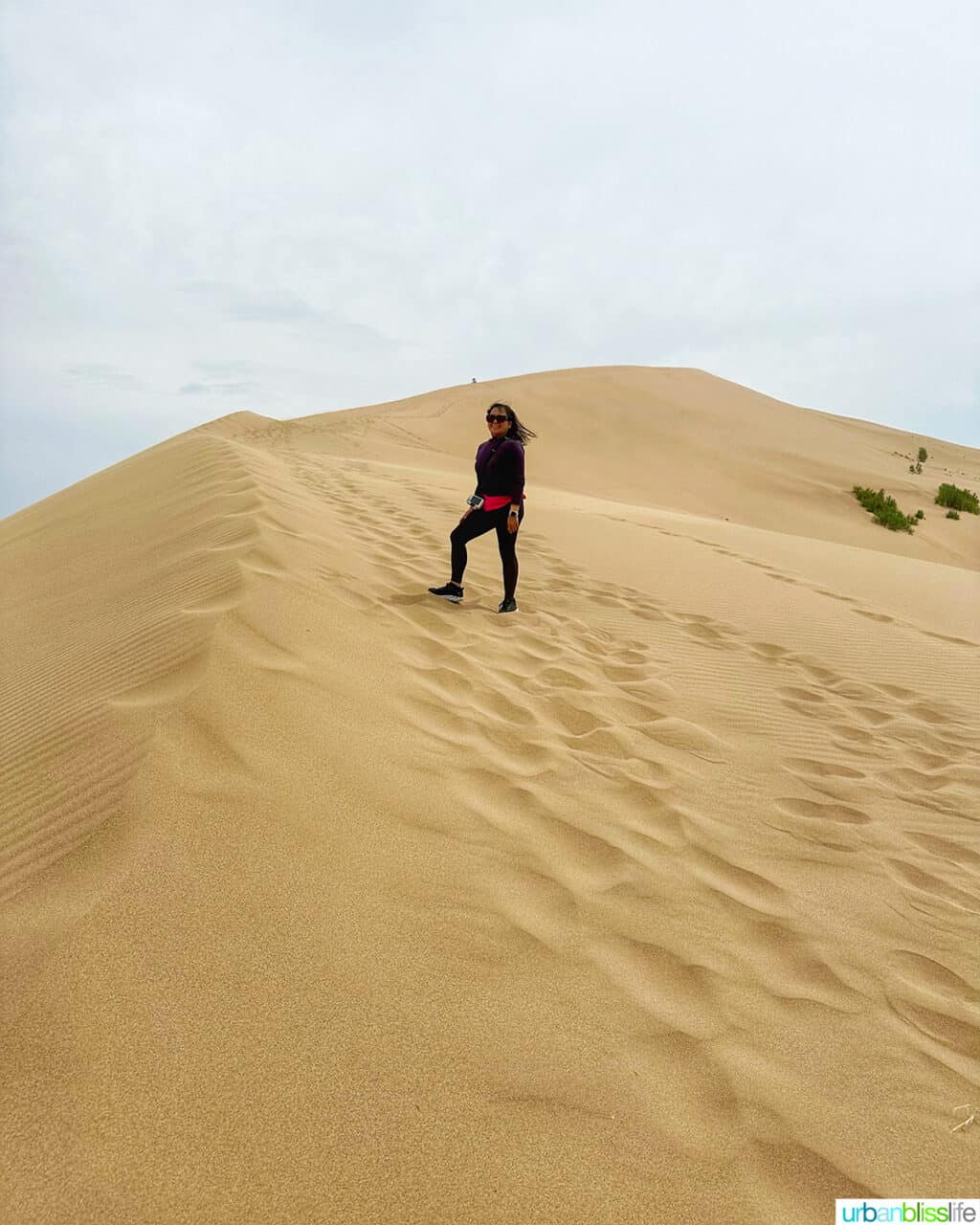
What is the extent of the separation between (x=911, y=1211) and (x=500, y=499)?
4.53m

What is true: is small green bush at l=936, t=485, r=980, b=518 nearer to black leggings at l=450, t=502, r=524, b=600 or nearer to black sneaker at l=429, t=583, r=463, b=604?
black leggings at l=450, t=502, r=524, b=600

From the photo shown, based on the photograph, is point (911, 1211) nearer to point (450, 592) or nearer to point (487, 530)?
point (450, 592)

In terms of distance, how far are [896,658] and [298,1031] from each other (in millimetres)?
5337

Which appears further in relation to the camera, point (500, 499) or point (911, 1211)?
point (500, 499)

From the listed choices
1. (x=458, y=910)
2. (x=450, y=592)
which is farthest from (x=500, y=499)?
(x=458, y=910)

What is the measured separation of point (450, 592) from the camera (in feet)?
19.0

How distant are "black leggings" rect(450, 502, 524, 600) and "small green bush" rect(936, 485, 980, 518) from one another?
19.5 metres

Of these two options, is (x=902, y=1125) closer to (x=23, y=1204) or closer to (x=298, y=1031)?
(x=298, y=1031)

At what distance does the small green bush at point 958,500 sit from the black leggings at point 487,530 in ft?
64.0

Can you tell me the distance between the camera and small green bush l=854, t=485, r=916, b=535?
59.6 ft

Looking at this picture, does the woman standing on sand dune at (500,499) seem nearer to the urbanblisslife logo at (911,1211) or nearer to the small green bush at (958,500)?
the urbanblisslife logo at (911,1211)

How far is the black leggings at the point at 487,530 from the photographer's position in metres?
5.71

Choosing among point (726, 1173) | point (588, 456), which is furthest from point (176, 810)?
point (588, 456)

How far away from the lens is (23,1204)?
1.54 m
